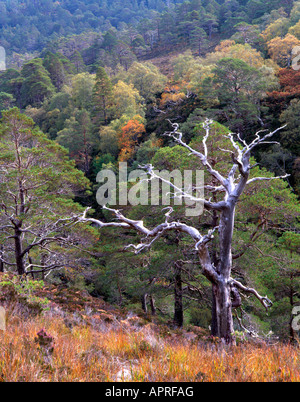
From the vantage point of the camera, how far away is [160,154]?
1251 centimetres

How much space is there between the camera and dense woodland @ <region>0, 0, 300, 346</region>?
10.9 m

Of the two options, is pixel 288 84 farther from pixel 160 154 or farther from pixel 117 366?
pixel 117 366

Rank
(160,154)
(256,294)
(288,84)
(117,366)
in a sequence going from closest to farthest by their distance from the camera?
1. (117,366)
2. (256,294)
3. (160,154)
4. (288,84)

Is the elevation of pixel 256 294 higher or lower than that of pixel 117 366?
lower

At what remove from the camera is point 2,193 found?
466 inches

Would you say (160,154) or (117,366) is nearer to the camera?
Answer: (117,366)

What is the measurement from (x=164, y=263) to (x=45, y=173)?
635cm

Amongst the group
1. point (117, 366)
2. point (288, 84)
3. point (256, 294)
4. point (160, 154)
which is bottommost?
point (256, 294)

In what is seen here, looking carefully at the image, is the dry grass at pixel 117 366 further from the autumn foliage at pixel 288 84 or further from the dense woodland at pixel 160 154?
the autumn foliage at pixel 288 84

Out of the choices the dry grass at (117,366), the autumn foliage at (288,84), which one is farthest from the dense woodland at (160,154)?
the dry grass at (117,366)

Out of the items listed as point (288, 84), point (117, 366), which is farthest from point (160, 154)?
point (288, 84)

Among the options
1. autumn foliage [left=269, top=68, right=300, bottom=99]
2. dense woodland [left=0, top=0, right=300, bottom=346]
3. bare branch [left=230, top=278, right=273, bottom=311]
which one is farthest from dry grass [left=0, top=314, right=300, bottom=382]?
autumn foliage [left=269, top=68, right=300, bottom=99]

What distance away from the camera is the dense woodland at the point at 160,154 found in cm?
1095
